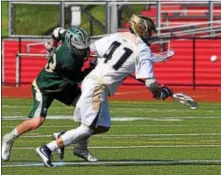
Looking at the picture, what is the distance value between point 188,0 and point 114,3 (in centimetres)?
260

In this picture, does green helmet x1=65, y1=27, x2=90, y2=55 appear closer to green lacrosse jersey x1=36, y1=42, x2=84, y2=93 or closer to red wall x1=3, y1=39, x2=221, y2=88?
green lacrosse jersey x1=36, y1=42, x2=84, y2=93

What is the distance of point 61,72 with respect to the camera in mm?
11734

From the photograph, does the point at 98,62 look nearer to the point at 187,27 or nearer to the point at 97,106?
the point at 97,106

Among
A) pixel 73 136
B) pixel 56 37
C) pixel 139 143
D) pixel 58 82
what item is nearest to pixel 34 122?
pixel 58 82

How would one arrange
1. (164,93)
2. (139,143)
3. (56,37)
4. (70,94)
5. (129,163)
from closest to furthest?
(164,93) < (129,163) < (70,94) < (56,37) < (139,143)

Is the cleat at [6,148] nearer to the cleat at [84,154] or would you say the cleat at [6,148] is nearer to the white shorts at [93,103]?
the cleat at [84,154]

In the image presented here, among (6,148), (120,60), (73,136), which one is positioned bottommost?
(6,148)

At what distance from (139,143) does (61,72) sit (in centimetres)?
250

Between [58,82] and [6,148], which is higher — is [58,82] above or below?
above

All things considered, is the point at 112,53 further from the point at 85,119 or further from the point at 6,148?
the point at 6,148

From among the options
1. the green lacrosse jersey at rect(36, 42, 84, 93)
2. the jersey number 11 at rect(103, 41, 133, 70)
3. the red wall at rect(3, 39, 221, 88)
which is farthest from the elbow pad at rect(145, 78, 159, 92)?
the red wall at rect(3, 39, 221, 88)

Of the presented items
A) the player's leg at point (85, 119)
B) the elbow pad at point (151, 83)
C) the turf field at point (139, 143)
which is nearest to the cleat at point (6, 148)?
the turf field at point (139, 143)

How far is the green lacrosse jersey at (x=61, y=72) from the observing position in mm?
11672

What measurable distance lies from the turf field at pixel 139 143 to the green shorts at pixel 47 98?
1.86ft
